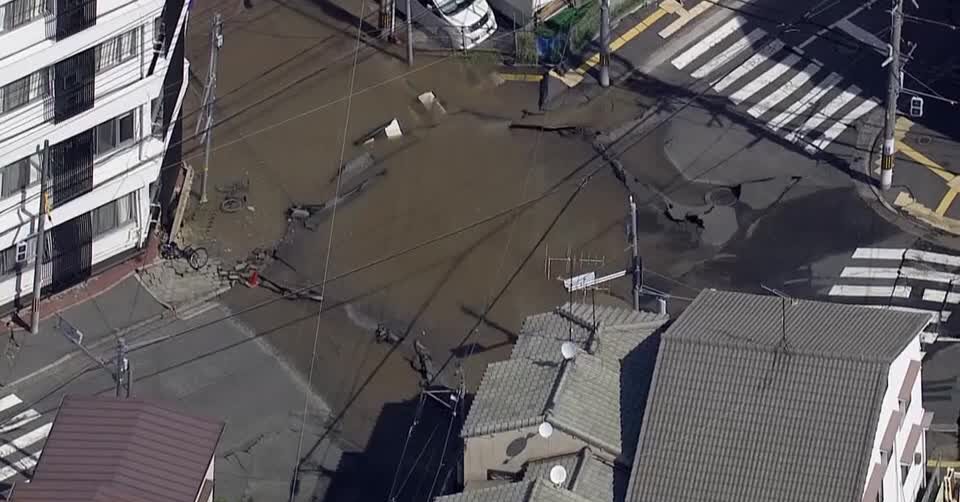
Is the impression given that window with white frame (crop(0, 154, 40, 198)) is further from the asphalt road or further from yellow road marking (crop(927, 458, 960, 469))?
yellow road marking (crop(927, 458, 960, 469))

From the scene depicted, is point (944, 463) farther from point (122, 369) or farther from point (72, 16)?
point (72, 16)

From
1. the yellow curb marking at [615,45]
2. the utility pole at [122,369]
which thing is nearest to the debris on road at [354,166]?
the yellow curb marking at [615,45]

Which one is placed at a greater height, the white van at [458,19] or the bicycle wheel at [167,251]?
the white van at [458,19]

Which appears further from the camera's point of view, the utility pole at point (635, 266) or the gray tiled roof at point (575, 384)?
the utility pole at point (635, 266)

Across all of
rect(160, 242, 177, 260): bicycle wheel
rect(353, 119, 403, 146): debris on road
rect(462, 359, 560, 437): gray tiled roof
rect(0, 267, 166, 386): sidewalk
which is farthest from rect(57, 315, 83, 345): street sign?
rect(462, 359, 560, 437): gray tiled roof

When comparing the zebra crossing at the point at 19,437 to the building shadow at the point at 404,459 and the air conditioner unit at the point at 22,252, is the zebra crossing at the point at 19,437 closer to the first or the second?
the air conditioner unit at the point at 22,252
